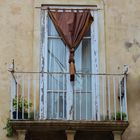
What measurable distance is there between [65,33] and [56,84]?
1.28 metres

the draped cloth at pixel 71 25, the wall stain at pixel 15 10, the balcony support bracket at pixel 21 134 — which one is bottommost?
the balcony support bracket at pixel 21 134

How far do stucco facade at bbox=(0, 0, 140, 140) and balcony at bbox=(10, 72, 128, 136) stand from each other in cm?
28

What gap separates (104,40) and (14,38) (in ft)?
7.44

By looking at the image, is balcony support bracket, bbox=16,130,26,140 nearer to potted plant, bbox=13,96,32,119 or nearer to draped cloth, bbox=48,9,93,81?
potted plant, bbox=13,96,32,119

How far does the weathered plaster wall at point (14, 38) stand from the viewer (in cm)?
1427

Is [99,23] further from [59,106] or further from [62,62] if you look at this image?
[59,106]

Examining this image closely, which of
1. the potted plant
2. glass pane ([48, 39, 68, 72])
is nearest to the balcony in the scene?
the potted plant

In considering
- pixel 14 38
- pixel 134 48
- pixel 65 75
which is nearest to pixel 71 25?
pixel 65 75

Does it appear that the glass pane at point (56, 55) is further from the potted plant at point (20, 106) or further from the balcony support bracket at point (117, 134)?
the balcony support bracket at point (117, 134)

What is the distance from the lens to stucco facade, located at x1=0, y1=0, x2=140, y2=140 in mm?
14281

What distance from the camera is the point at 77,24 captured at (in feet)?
47.6

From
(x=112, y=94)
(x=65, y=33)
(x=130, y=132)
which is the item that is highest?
(x=65, y=33)

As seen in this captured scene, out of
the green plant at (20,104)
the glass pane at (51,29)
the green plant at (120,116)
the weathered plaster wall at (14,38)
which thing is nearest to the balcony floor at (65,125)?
the green plant at (120,116)

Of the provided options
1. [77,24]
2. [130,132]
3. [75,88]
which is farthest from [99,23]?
[130,132]
